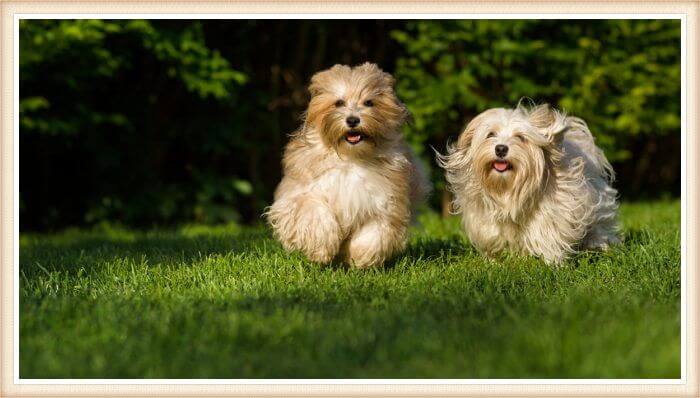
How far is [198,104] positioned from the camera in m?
10.5

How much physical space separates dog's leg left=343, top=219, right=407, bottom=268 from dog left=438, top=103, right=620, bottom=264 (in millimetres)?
616

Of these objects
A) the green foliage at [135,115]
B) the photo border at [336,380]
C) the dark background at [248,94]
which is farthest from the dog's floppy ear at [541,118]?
the green foliage at [135,115]

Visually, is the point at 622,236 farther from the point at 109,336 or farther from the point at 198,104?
the point at 198,104

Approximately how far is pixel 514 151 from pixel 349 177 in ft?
3.33

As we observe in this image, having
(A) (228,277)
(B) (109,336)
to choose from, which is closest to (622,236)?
(A) (228,277)

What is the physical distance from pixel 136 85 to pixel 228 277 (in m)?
6.34

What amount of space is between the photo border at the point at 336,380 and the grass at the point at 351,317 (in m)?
0.04

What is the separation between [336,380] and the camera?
123 inches

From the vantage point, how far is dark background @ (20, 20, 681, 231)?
950 cm

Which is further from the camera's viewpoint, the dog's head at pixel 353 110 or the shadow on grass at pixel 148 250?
the shadow on grass at pixel 148 250

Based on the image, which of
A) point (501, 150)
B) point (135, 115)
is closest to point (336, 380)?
point (501, 150)

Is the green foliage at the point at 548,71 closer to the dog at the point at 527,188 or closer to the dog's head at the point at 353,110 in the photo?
the dog at the point at 527,188

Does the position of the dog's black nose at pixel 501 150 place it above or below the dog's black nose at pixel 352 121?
below

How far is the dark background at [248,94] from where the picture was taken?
31.2 feet
